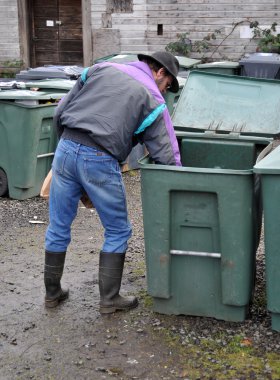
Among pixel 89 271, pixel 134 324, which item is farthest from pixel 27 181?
pixel 134 324

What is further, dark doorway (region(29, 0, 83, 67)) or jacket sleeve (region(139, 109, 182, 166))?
dark doorway (region(29, 0, 83, 67))

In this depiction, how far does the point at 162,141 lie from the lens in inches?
144

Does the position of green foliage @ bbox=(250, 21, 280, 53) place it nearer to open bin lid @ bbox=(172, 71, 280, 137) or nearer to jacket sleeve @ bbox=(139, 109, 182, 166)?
open bin lid @ bbox=(172, 71, 280, 137)

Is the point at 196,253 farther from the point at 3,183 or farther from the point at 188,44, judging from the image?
the point at 188,44

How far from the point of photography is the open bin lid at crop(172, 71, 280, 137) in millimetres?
4711

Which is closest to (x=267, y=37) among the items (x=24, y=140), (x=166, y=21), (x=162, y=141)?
(x=166, y=21)

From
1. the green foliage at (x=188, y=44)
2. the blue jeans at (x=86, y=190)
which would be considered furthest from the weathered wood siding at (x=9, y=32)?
the blue jeans at (x=86, y=190)

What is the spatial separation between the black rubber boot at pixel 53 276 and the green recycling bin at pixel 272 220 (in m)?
1.30

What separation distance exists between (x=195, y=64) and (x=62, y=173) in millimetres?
6996

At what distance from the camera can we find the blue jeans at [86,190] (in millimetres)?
3730

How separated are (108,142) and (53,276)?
3.16ft

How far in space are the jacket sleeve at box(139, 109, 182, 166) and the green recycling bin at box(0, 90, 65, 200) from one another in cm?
282

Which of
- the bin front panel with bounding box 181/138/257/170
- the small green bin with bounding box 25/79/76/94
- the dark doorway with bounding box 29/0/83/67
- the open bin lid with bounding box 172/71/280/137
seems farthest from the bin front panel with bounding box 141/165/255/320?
the dark doorway with bounding box 29/0/83/67

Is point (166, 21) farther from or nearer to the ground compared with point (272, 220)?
farther from the ground
